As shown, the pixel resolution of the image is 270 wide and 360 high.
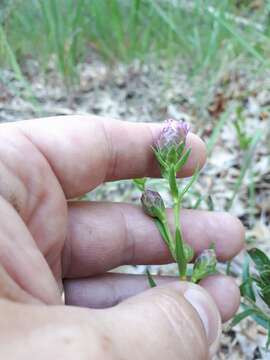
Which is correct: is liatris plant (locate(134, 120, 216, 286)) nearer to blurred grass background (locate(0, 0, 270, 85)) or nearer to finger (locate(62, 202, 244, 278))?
finger (locate(62, 202, 244, 278))

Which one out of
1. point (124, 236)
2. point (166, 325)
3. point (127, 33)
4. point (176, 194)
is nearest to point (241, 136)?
point (124, 236)

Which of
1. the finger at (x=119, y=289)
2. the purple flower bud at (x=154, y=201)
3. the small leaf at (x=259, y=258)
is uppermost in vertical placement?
the purple flower bud at (x=154, y=201)

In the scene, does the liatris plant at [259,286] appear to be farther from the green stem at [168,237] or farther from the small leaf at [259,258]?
the green stem at [168,237]

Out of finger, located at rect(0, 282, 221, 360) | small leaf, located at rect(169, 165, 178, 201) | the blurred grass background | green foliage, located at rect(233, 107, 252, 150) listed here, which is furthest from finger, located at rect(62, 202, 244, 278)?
the blurred grass background

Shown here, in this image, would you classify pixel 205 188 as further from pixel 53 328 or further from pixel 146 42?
pixel 53 328

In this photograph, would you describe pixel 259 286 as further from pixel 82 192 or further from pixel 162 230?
pixel 82 192

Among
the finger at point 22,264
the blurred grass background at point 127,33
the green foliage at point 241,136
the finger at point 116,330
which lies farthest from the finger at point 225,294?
Answer: the blurred grass background at point 127,33
